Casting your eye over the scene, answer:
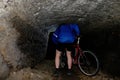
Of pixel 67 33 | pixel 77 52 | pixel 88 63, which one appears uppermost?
pixel 67 33

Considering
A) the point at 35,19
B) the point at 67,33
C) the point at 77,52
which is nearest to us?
the point at 35,19

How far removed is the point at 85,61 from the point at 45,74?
1.26 m

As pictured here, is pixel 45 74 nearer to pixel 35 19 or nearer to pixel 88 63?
pixel 88 63

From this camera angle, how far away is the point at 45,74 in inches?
369

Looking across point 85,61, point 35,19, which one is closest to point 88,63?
point 85,61

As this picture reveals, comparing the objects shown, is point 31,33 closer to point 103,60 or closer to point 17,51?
point 17,51

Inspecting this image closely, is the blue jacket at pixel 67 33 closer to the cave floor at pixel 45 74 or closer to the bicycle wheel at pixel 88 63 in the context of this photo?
the bicycle wheel at pixel 88 63

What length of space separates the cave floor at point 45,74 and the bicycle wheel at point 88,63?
0.53 feet

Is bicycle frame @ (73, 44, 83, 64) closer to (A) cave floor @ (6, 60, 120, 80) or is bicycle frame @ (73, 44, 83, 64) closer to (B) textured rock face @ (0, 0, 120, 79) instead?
(A) cave floor @ (6, 60, 120, 80)

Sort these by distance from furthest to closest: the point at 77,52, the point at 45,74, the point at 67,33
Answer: the point at 77,52
the point at 45,74
the point at 67,33

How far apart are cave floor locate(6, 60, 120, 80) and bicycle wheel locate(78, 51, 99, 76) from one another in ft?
0.53

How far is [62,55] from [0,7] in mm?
2474

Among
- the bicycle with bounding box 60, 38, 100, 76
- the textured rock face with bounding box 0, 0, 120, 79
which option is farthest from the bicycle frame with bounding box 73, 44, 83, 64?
the textured rock face with bounding box 0, 0, 120, 79

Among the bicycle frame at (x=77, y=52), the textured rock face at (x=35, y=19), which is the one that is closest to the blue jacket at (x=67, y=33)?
the textured rock face at (x=35, y=19)
